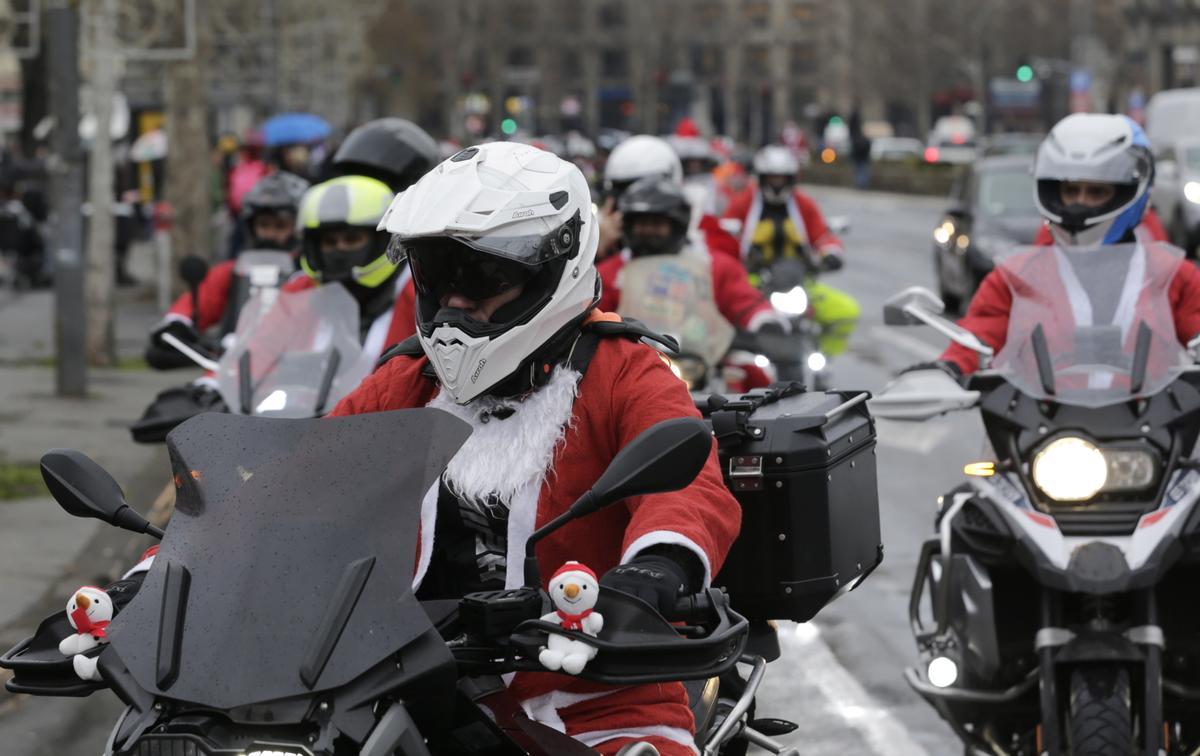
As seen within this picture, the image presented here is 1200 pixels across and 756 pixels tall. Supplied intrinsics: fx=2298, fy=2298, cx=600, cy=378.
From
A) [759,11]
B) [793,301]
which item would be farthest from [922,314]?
[759,11]

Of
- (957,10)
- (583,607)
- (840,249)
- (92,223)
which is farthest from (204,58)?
(957,10)

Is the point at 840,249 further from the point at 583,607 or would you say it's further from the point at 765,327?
the point at 583,607

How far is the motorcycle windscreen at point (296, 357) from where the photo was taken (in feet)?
23.9

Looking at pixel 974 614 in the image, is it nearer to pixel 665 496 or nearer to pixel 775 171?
pixel 665 496

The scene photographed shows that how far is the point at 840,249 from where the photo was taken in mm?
15227

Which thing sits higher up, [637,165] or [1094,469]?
[637,165]

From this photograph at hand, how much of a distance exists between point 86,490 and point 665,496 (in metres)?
1.00

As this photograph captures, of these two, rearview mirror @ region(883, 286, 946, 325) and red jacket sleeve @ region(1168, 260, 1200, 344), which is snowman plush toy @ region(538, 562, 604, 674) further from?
red jacket sleeve @ region(1168, 260, 1200, 344)

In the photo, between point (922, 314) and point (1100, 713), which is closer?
point (1100, 713)

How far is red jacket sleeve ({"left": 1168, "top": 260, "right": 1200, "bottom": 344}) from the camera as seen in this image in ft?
21.2

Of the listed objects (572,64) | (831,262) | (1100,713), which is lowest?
(1100,713)

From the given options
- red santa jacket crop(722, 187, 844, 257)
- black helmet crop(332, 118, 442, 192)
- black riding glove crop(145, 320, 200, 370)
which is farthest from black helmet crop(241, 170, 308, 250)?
red santa jacket crop(722, 187, 844, 257)

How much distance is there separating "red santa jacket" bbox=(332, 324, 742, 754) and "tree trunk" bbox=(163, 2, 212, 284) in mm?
20558

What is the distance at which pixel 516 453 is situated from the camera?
4.29 metres
